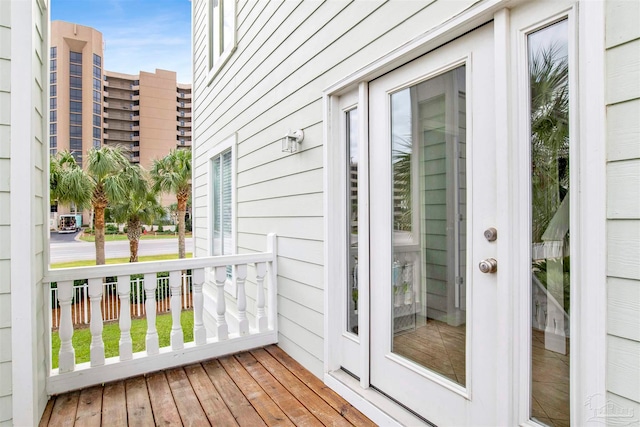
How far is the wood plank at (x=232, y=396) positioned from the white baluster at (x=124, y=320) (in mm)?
540

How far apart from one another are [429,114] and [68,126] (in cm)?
4272

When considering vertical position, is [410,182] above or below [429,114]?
below

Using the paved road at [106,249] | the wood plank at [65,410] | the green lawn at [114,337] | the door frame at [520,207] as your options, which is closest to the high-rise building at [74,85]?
the paved road at [106,249]

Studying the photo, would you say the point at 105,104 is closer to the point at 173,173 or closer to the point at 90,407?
the point at 173,173

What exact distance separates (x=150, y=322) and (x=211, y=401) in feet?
2.68

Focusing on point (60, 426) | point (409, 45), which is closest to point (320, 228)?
point (409, 45)

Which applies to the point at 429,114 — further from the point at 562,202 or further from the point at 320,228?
the point at 320,228

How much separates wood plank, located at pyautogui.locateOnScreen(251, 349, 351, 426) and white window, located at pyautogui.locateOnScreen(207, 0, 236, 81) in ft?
11.4

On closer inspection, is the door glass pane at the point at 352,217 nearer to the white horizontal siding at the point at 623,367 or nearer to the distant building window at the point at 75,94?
the white horizontal siding at the point at 623,367

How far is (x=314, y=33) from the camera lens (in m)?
2.38

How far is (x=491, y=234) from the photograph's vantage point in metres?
1.33

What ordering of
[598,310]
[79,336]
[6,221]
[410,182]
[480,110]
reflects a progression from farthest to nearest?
[79,336] → [410,182] → [6,221] → [480,110] → [598,310]

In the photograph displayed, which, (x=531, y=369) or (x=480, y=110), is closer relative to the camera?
(x=531, y=369)

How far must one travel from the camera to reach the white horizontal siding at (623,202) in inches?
37.6
